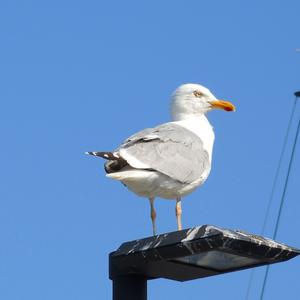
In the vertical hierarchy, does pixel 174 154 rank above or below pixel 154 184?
above

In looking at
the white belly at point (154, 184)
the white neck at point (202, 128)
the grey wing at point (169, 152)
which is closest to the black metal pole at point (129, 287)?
the white belly at point (154, 184)

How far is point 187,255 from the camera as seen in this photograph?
13.5ft

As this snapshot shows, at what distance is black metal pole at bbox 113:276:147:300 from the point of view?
416cm

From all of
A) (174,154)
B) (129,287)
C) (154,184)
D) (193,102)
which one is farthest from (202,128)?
(129,287)

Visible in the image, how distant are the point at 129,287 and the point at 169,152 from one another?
2.63 metres

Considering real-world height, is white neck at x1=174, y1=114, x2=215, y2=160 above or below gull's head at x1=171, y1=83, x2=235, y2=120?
below

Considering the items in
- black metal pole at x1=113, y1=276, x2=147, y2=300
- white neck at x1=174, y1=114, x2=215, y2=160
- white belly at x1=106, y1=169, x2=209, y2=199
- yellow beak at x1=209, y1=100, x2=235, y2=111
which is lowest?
black metal pole at x1=113, y1=276, x2=147, y2=300

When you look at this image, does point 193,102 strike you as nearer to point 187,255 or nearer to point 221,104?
point 221,104

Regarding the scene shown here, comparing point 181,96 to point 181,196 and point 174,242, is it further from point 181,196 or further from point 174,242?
point 174,242

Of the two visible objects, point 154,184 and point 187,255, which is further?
point 154,184

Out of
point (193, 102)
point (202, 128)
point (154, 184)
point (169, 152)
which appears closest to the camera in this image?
point (154, 184)

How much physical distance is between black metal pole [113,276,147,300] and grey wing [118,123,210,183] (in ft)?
6.62

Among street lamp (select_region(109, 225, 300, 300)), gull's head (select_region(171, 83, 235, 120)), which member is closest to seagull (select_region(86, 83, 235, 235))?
gull's head (select_region(171, 83, 235, 120))

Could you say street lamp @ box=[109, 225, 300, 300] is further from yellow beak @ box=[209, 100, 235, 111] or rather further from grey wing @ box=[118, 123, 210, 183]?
yellow beak @ box=[209, 100, 235, 111]
